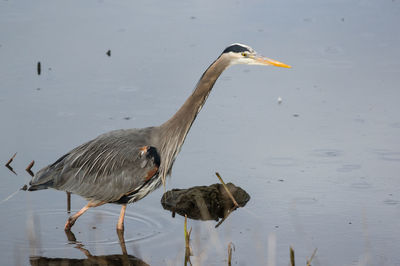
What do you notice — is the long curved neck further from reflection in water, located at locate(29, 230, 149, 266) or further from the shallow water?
reflection in water, located at locate(29, 230, 149, 266)

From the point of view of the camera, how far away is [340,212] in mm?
6574

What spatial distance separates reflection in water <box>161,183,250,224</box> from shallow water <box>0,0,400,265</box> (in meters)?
0.10

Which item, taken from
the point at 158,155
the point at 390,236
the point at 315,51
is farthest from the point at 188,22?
the point at 390,236

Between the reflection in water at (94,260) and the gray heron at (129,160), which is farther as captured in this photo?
the gray heron at (129,160)

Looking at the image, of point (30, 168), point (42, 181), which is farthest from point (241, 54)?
point (30, 168)

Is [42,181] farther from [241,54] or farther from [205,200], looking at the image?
[241,54]

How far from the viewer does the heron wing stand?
6414 millimetres

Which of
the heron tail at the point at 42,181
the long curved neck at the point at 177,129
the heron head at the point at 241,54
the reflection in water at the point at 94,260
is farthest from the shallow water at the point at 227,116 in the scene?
the heron head at the point at 241,54

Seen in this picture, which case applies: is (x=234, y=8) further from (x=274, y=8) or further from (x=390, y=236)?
(x=390, y=236)

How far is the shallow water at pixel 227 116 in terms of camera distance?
6.19 m

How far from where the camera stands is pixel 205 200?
21.9 feet

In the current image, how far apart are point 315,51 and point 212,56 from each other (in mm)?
1500

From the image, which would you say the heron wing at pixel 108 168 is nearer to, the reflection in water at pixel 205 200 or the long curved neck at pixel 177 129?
the long curved neck at pixel 177 129

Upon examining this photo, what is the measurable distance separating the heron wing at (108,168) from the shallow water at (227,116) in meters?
0.30
